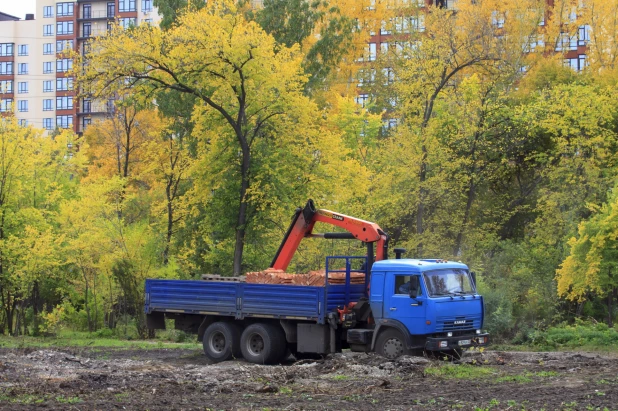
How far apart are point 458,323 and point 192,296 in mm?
7265

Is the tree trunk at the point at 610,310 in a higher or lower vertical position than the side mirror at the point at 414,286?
lower

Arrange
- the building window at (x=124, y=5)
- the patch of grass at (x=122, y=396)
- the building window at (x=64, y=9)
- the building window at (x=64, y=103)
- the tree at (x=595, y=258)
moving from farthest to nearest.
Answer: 1. the building window at (x=64, y=103)
2. the building window at (x=64, y=9)
3. the building window at (x=124, y=5)
4. the tree at (x=595, y=258)
5. the patch of grass at (x=122, y=396)

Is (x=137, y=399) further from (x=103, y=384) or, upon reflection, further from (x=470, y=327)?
(x=470, y=327)

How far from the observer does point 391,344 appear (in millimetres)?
18922

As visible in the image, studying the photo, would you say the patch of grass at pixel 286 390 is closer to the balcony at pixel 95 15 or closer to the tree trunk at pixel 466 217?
the tree trunk at pixel 466 217

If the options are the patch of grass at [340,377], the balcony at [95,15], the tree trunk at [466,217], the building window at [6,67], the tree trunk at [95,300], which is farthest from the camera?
the building window at [6,67]

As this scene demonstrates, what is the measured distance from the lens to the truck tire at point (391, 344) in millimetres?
18734

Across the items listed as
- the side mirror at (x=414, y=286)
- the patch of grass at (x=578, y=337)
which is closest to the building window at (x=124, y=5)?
the patch of grass at (x=578, y=337)

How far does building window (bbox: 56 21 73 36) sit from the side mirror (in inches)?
3552

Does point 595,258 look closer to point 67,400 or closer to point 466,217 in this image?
point 466,217

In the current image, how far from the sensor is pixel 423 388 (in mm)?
14664

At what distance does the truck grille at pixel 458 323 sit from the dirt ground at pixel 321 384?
77cm

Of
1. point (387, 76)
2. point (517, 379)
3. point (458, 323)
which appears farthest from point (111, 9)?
point (517, 379)

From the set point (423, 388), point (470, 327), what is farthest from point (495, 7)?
point (423, 388)
